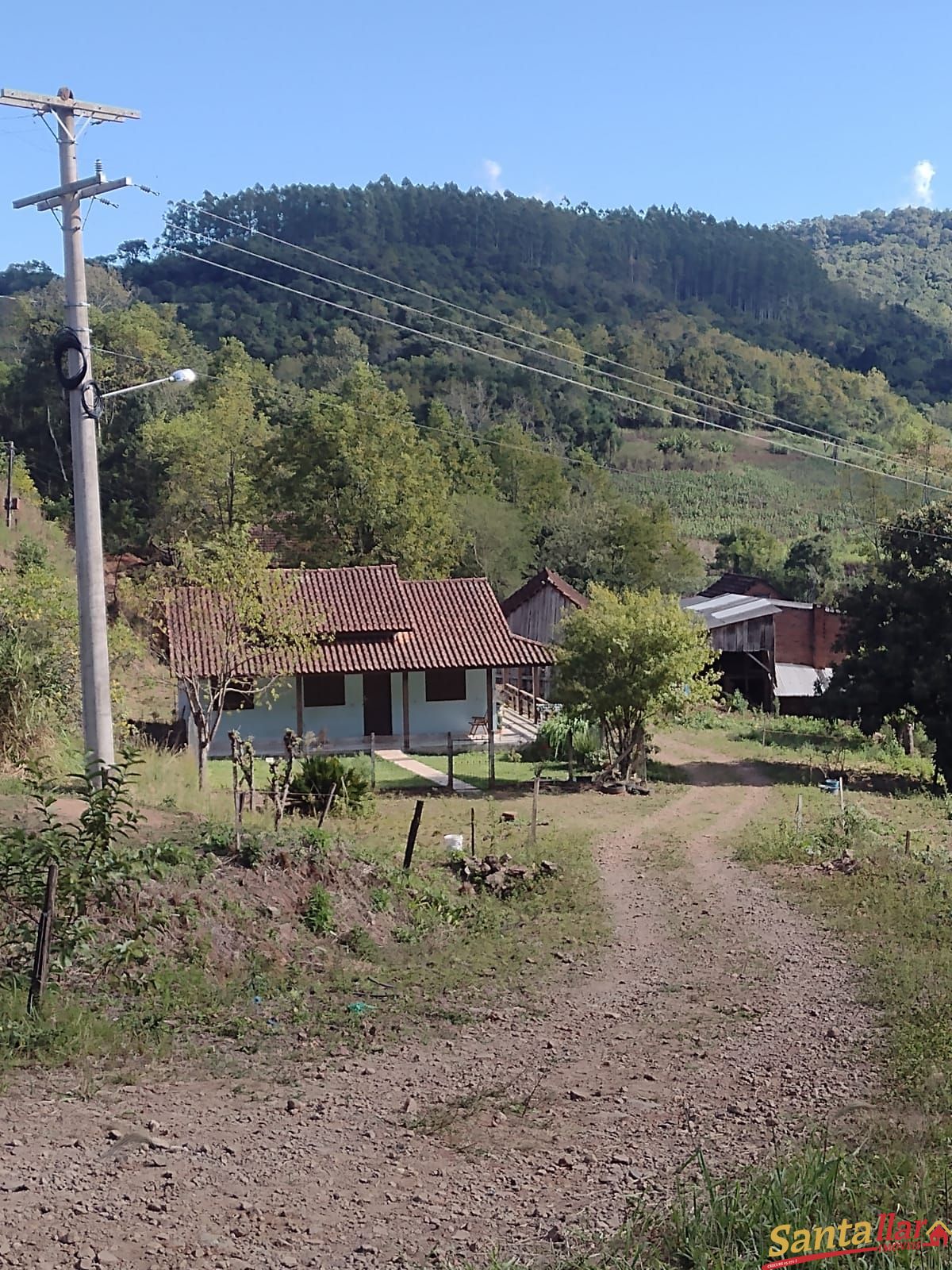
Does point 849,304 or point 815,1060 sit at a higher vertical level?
point 849,304

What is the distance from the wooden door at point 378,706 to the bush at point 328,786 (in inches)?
455

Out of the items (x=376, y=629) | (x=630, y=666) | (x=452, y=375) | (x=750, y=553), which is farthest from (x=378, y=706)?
(x=452, y=375)

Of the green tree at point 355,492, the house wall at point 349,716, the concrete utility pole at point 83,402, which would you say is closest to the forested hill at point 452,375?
the green tree at point 355,492

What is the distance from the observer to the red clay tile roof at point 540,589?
44062 mm

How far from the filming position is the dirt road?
20.2 feet

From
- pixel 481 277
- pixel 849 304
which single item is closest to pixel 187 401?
pixel 481 277

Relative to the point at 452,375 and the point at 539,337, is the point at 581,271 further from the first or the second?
the point at 539,337

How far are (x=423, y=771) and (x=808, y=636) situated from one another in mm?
24503

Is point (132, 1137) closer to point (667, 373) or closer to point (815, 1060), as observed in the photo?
point (815, 1060)

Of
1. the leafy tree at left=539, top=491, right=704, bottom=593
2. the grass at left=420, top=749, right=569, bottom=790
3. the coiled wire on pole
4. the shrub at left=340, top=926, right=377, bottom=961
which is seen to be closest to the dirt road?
the shrub at left=340, top=926, right=377, bottom=961

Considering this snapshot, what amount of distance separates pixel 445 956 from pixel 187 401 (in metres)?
52.7

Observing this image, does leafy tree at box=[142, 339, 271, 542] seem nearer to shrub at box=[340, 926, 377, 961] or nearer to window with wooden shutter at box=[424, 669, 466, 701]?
window with wooden shutter at box=[424, 669, 466, 701]

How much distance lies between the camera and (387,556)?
43500 millimetres

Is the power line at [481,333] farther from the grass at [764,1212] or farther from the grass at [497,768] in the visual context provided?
the grass at [764,1212]
